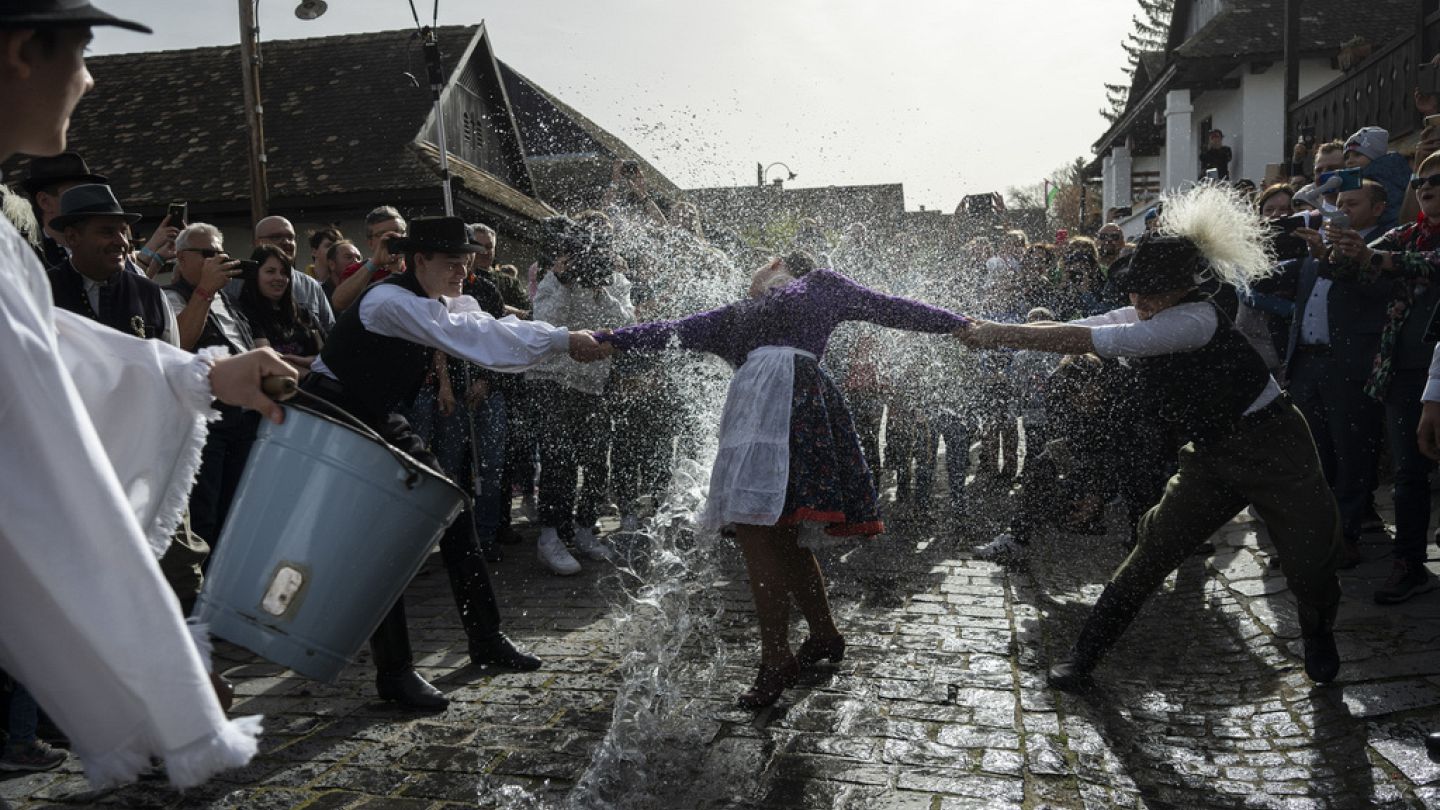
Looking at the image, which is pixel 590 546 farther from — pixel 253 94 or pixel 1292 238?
pixel 253 94

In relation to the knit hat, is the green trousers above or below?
below

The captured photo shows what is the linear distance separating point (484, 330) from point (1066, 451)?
5.12 meters

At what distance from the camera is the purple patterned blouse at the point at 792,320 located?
4820mm

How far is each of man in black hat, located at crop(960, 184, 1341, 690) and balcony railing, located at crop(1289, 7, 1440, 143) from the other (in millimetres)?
11298

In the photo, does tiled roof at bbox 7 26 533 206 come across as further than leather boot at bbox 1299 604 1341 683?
Yes

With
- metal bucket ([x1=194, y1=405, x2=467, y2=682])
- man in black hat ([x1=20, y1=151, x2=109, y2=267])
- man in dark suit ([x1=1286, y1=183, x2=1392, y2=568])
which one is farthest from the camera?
man in dark suit ([x1=1286, y1=183, x2=1392, y2=568])

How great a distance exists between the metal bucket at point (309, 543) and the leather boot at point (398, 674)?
1745 millimetres

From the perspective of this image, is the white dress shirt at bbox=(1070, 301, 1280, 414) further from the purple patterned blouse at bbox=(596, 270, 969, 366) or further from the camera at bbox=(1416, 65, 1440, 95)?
the camera at bbox=(1416, 65, 1440, 95)

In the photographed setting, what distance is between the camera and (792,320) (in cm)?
481

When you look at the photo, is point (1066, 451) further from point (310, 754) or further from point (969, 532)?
point (310, 754)

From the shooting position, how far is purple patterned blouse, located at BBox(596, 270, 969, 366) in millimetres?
4820

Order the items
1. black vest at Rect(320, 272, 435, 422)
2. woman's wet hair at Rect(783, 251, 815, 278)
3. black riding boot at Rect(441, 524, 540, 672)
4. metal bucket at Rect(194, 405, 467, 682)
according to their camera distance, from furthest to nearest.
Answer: black riding boot at Rect(441, 524, 540, 672) < woman's wet hair at Rect(783, 251, 815, 278) < black vest at Rect(320, 272, 435, 422) < metal bucket at Rect(194, 405, 467, 682)

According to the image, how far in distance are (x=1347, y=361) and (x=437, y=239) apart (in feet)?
16.7

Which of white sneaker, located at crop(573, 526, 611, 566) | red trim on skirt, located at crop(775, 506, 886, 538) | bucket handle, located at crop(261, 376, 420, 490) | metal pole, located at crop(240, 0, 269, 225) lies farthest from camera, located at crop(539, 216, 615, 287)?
metal pole, located at crop(240, 0, 269, 225)
